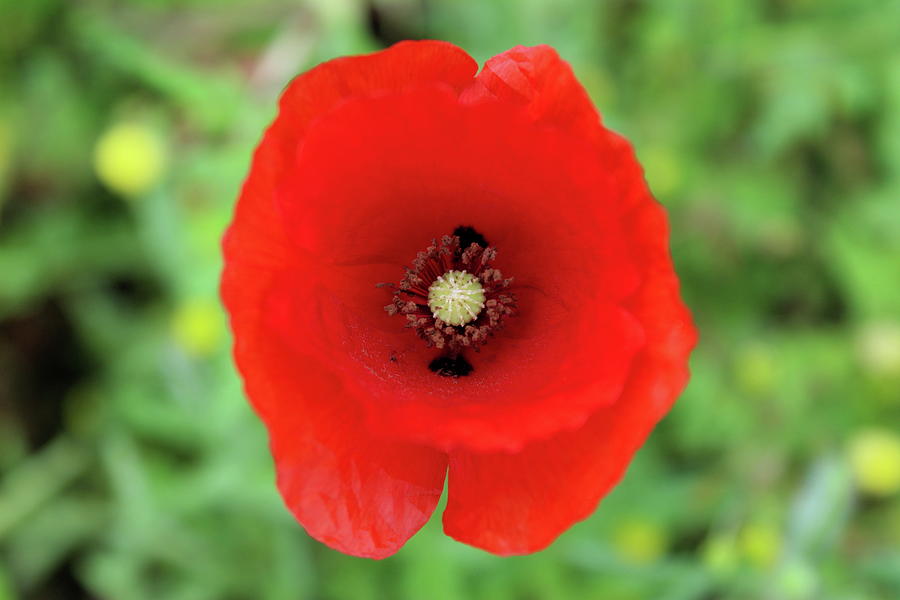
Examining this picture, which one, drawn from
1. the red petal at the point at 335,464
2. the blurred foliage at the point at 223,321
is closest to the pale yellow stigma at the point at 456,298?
the red petal at the point at 335,464

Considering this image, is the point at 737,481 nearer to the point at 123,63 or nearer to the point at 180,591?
the point at 180,591

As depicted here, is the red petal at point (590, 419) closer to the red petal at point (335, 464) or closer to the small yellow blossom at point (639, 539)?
the red petal at point (335, 464)

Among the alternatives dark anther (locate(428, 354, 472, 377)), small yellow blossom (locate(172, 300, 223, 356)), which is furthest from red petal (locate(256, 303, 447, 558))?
small yellow blossom (locate(172, 300, 223, 356))

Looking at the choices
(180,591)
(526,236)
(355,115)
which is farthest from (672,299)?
(180,591)

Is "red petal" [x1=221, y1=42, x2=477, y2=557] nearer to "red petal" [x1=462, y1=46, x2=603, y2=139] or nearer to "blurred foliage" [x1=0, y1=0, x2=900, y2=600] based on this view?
"red petal" [x1=462, y1=46, x2=603, y2=139]

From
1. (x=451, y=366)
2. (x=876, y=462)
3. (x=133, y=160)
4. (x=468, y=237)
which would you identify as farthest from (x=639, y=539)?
(x=133, y=160)

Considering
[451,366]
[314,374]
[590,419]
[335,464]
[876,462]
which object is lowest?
[335,464]

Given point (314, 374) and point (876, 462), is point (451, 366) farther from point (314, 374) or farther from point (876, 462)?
point (876, 462)
